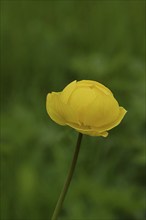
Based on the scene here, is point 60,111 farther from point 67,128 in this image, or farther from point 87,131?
point 67,128

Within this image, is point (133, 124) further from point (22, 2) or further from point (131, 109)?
point (22, 2)

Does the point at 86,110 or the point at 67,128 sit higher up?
the point at 86,110

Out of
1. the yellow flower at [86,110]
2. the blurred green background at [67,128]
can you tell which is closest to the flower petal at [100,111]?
the yellow flower at [86,110]

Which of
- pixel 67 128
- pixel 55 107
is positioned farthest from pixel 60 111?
pixel 67 128

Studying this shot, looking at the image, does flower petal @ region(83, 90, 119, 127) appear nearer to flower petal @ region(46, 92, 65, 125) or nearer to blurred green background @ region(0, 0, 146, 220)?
flower petal @ region(46, 92, 65, 125)

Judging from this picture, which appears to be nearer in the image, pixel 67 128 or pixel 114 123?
pixel 114 123

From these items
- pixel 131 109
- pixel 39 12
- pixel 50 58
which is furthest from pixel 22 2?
pixel 131 109
